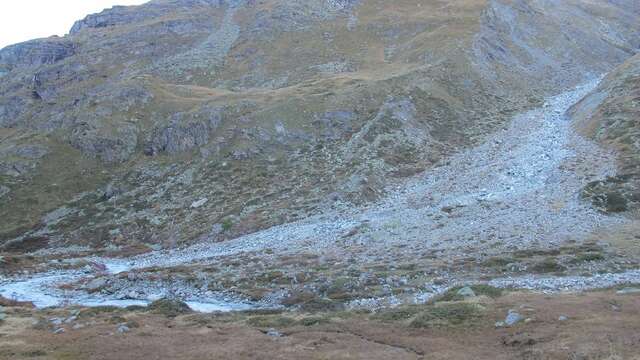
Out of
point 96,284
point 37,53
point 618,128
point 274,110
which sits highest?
point 37,53

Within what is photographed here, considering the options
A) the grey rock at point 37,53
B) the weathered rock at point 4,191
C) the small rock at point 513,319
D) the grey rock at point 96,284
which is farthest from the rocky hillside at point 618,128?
the grey rock at point 37,53

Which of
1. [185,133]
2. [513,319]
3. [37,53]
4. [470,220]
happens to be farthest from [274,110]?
[37,53]

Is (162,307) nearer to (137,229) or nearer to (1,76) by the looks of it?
(137,229)

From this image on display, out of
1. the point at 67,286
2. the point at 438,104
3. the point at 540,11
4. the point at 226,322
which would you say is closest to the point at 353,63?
the point at 438,104

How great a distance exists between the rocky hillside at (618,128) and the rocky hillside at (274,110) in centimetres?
52

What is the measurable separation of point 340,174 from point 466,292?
40672 millimetres

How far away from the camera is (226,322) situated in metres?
37.1

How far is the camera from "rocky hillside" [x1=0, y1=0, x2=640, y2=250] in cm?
7644

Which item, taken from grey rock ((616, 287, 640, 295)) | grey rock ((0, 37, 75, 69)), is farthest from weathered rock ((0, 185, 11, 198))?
grey rock ((0, 37, 75, 69))

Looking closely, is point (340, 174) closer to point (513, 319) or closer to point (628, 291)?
point (628, 291)

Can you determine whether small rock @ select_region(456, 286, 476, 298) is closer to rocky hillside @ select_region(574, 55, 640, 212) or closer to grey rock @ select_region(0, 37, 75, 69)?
rocky hillside @ select_region(574, 55, 640, 212)

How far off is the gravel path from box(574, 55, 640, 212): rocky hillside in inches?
70.1

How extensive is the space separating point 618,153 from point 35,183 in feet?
280

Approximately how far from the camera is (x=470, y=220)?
5691 cm
